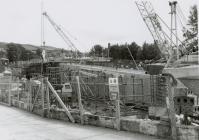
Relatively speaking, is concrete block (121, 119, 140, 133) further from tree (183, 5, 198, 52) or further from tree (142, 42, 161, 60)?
tree (142, 42, 161, 60)

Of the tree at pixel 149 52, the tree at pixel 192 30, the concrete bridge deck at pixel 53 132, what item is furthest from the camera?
the tree at pixel 149 52

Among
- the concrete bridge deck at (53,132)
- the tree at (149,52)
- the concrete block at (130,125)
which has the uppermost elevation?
the tree at (149,52)

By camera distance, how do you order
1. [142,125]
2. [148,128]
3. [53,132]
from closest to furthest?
[148,128] < [142,125] < [53,132]

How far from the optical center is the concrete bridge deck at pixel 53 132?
8.98 m

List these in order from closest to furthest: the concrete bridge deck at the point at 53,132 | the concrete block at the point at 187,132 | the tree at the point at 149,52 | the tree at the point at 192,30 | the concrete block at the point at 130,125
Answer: the concrete block at the point at 187,132, the concrete bridge deck at the point at 53,132, the concrete block at the point at 130,125, the tree at the point at 192,30, the tree at the point at 149,52

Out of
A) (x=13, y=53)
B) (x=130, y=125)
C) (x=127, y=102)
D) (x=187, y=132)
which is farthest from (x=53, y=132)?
(x=13, y=53)

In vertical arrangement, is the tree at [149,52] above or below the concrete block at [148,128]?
above

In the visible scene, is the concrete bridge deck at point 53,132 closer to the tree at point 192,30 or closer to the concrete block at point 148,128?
the concrete block at point 148,128

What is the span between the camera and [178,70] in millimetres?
5891

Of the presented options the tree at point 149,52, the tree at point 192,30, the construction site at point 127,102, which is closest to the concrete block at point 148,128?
the construction site at point 127,102

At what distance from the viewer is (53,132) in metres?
9.98

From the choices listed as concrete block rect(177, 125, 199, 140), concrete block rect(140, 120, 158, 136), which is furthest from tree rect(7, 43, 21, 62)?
concrete block rect(177, 125, 199, 140)

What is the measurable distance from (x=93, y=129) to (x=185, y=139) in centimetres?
344

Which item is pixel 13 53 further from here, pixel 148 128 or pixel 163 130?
pixel 163 130
